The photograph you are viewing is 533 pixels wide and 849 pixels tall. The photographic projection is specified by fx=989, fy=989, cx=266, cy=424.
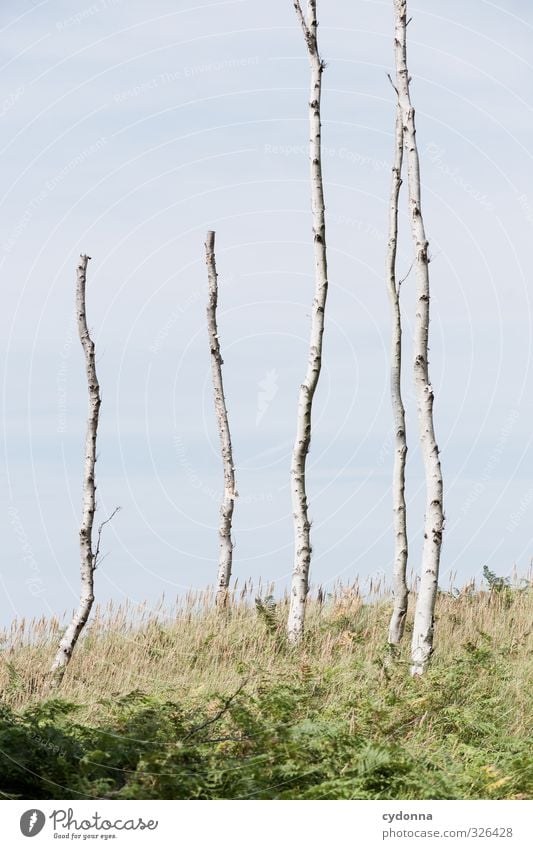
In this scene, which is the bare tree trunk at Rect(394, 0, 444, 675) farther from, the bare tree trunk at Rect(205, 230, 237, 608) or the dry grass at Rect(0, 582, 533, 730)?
the bare tree trunk at Rect(205, 230, 237, 608)

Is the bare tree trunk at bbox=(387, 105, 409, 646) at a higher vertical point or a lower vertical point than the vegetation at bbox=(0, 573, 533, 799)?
higher

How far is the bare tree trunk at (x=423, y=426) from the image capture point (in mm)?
13055

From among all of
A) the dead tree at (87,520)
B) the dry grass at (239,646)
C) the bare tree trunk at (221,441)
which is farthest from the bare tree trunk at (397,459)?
the dead tree at (87,520)

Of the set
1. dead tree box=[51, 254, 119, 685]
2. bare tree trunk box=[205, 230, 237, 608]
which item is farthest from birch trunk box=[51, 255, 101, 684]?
bare tree trunk box=[205, 230, 237, 608]

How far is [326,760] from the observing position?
879cm

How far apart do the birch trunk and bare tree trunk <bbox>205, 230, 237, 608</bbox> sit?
3.74 m

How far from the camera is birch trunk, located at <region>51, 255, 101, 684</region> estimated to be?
47.4 ft

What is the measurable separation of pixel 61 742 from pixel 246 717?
182 cm
